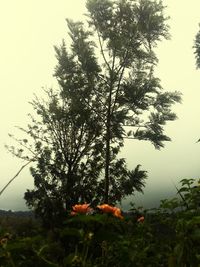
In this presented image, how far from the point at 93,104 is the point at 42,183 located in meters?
4.27

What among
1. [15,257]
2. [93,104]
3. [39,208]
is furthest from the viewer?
[93,104]

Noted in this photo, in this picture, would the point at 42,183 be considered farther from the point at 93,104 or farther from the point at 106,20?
the point at 106,20

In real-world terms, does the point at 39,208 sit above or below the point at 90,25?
below

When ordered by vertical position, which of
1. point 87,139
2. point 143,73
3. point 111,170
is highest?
point 143,73

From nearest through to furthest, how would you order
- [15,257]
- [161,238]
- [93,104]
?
[15,257]
[161,238]
[93,104]

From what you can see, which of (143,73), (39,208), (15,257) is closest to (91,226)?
(15,257)

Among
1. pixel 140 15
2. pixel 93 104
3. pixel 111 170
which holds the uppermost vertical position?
pixel 140 15

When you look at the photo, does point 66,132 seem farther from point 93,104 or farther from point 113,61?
point 113,61

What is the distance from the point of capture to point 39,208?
19.0 m

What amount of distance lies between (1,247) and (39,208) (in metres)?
16.9

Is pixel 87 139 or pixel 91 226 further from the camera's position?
pixel 87 139

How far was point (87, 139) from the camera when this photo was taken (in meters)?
20.1

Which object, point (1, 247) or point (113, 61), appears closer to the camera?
point (1, 247)

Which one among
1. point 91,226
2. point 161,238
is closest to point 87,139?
point 161,238
